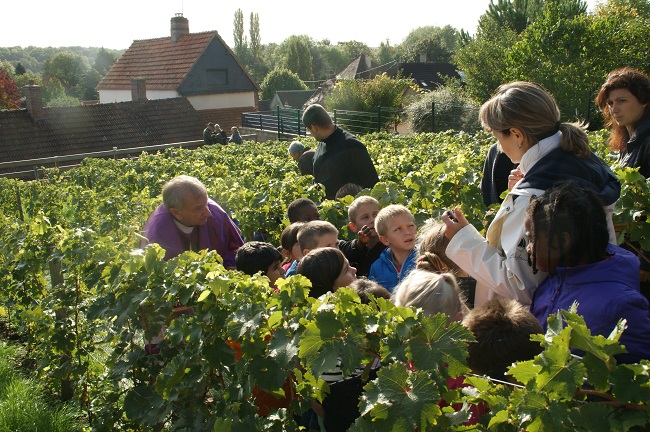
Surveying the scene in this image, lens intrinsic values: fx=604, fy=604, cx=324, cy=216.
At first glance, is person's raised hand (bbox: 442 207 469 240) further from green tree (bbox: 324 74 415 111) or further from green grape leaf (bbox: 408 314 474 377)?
green tree (bbox: 324 74 415 111)

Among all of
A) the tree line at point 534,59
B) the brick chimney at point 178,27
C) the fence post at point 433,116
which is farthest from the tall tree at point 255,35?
A: the fence post at point 433,116

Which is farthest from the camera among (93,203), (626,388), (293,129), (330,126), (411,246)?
(293,129)

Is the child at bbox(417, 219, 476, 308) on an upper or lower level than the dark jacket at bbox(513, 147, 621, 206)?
lower

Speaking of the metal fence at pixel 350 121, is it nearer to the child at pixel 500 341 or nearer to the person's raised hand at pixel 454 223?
the person's raised hand at pixel 454 223

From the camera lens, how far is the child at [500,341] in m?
2.06

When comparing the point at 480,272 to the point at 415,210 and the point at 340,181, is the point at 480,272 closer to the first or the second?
the point at 415,210

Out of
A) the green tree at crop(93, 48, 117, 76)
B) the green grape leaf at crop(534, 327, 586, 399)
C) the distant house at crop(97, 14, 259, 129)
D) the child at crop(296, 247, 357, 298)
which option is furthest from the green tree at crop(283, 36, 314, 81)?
the green grape leaf at crop(534, 327, 586, 399)

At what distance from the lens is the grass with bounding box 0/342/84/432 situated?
13.7ft

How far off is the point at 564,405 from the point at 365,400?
520mm

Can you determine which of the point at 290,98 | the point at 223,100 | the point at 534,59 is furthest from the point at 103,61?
the point at 534,59

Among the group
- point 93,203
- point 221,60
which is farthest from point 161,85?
point 93,203

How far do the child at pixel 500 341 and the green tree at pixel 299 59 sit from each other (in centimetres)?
10647

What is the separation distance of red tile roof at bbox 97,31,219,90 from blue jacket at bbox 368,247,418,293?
38185 millimetres

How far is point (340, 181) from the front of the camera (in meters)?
5.78
